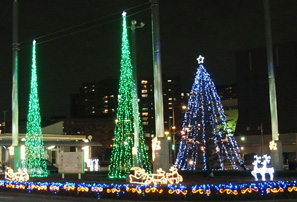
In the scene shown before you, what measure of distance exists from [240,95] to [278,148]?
58487mm

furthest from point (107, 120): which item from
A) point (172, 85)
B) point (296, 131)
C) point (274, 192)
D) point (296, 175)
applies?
point (274, 192)

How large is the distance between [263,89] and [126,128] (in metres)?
57.3

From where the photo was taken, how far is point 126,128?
2930cm

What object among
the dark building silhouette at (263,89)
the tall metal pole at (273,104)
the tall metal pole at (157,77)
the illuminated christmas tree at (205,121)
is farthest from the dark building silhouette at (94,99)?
the tall metal pole at (157,77)

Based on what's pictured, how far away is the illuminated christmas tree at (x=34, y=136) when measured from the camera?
1287 inches

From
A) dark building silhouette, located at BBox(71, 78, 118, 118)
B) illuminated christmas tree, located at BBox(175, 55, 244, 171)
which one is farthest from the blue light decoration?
dark building silhouette, located at BBox(71, 78, 118, 118)

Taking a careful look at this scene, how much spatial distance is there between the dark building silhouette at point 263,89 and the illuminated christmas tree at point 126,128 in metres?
53.5

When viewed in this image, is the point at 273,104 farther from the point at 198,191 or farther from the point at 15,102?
the point at 15,102

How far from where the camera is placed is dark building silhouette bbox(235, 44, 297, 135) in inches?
3118

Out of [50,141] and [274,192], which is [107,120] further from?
[274,192]

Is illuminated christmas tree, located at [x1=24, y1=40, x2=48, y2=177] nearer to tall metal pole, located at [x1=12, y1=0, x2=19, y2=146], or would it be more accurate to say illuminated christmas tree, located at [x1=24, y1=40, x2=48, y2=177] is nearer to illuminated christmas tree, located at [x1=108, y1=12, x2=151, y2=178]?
tall metal pole, located at [x1=12, y1=0, x2=19, y2=146]

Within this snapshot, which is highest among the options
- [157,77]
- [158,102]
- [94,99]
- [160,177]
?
[94,99]

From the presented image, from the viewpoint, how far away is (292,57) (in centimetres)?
7856

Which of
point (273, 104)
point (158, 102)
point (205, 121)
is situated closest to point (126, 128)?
point (158, 102)
